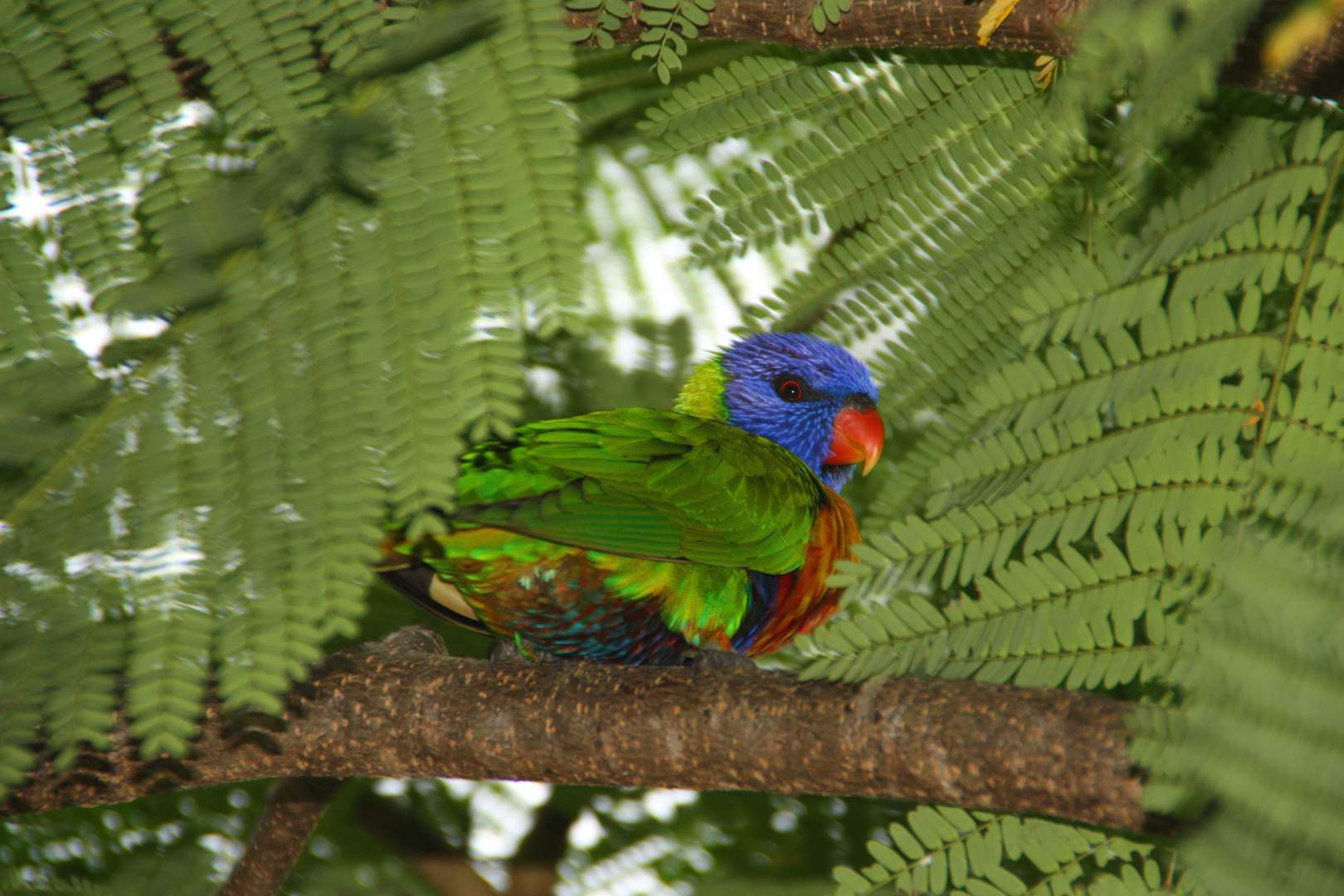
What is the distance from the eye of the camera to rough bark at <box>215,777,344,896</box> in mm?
1588

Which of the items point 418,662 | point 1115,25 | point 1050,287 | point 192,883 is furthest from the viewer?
point 192,883

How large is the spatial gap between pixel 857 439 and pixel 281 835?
49.6 inches

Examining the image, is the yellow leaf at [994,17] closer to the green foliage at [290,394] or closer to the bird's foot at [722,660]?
the green foliage at [290,394]

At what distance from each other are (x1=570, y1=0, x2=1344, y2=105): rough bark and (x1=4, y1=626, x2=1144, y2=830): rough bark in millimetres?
708

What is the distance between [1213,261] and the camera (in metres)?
0.84

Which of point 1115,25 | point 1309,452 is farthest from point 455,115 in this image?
point 1309,452

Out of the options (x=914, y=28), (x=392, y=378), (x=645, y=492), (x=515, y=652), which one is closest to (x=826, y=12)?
(x=914, y=28)

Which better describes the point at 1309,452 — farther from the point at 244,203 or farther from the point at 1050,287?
the point at 244,203

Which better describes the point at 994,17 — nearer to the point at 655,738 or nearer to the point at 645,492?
the point at 645,492

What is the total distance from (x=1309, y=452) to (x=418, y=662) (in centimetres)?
104

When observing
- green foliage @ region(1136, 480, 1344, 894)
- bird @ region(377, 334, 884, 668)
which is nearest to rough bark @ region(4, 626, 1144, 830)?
bird @ region(377, 334, 884, 668)

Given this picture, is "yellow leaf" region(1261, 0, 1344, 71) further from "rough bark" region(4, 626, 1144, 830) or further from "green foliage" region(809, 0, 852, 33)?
"green foliage" region(809, 0, 852, 33)

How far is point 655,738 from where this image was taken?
1092 mm

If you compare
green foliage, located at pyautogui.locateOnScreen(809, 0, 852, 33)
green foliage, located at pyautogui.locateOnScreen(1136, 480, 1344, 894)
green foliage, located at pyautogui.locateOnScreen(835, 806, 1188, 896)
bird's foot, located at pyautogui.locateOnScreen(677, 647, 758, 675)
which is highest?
green foliage, located at pyautogui.locateOnScreen(809, 0, 852, 33)
